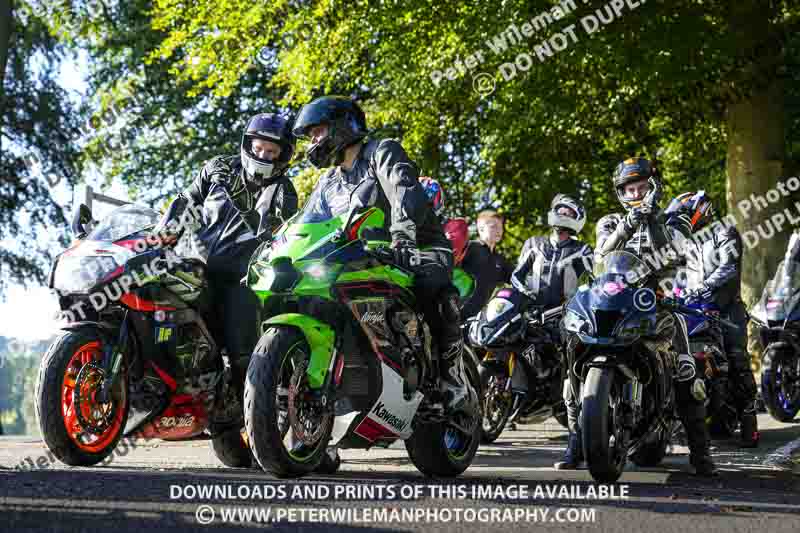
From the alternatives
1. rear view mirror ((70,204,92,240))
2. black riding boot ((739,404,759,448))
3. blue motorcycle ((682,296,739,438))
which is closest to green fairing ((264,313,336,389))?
rear view mirror ((70,204,92,240))

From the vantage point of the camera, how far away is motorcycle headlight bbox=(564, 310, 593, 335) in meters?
7.02

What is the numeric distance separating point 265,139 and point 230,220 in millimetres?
570

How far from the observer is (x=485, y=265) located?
1196 cm

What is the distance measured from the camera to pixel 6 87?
26.5 meters

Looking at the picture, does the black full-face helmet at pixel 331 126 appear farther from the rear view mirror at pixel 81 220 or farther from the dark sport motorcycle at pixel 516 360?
the dark sport motorcycle at pixel 516 360

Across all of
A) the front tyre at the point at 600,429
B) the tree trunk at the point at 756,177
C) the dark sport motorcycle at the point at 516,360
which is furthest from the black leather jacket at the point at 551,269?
the tree trunk at the point at 756,177

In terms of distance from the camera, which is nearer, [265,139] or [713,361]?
[265,139]

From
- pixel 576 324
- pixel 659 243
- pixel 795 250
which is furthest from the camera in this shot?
pixel 795 250

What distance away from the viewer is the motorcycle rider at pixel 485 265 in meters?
11.8

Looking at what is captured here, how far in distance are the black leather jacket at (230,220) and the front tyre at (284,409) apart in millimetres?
1766

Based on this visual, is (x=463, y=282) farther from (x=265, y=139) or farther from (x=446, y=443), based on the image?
(x=446, y=443)

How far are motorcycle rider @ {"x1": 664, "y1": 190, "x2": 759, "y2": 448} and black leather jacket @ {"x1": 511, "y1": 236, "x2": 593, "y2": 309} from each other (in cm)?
99

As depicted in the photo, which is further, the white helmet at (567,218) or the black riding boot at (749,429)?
the white helmet at (567,218)

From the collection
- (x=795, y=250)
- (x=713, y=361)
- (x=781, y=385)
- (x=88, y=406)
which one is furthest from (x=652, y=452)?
(x=795, y=250)
